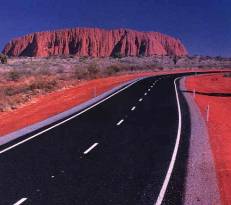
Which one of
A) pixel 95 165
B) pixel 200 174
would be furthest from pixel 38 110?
pixel 200 174

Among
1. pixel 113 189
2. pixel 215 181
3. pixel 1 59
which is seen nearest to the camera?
pixel 113 189

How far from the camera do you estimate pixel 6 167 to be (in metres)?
11.6

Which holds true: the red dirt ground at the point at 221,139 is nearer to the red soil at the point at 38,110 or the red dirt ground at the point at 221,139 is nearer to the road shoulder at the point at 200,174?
the road shoulder at the point at 200,174

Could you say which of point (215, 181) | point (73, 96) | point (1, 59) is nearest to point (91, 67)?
point (73, 96)

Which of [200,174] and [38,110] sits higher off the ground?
[200,174]

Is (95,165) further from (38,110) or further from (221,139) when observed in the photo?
(38,110)

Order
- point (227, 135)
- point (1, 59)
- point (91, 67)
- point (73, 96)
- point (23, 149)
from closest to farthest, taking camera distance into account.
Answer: point (23, 149) → point (227, 135) → point (73, 96) → point (91, 67) → point (1, 59)

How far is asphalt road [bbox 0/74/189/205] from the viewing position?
940 centimetres

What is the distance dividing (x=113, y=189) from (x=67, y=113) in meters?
13.7

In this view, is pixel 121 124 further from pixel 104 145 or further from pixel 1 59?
pixel 1 59

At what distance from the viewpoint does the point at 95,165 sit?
12031 mm

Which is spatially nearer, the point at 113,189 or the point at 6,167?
the point at 113,189

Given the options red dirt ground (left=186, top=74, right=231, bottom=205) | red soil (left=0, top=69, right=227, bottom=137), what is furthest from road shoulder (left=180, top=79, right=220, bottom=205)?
red soil (left=0, top=69, right=227, bottom=137)

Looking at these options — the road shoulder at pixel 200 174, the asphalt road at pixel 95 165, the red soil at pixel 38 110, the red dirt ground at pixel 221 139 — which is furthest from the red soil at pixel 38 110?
the red dirt ground at pixel 221 139
